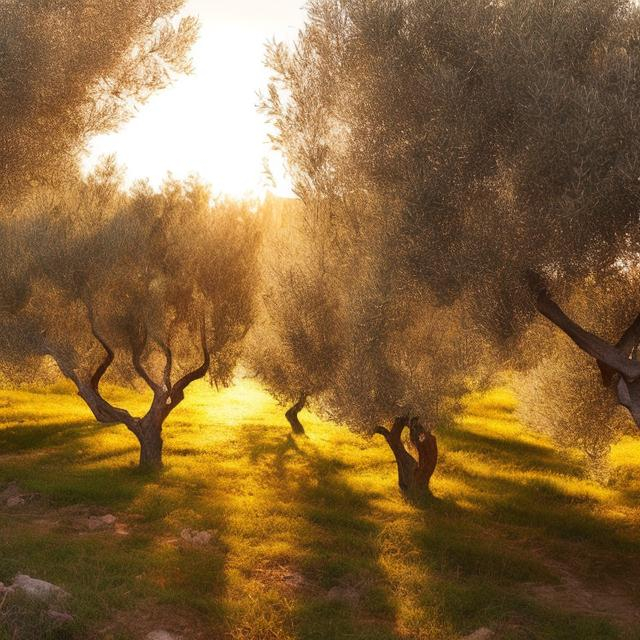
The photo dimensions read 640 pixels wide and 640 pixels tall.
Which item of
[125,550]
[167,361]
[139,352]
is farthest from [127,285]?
[125,550]

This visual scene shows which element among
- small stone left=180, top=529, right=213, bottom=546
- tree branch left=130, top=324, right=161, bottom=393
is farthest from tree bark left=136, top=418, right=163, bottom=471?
small stone left=180, top=529, right=213, bottom=546

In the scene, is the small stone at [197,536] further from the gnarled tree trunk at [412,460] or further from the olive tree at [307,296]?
the gnarled tree trunk at [412,460]

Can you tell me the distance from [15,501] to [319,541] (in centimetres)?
829

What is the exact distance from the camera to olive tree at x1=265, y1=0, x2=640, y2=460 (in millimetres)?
11555

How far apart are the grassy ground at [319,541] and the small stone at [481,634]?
0.59ft

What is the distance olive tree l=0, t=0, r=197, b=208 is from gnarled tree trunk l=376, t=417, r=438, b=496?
1288 centimetres

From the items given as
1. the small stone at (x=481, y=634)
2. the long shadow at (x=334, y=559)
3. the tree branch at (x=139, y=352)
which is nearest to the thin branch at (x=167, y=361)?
the tree branch at (x=139, y=352)

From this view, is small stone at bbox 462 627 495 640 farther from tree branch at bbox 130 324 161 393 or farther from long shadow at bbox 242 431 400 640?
tree branch at bbox 130 324 161 393

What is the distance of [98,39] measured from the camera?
22312 millimetres

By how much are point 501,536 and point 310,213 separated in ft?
30.2

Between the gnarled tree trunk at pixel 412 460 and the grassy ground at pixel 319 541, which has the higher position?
the gnarled tree trunk at pixel 412 460

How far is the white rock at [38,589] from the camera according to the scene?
11.4 meters

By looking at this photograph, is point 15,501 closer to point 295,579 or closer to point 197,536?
point 197,536

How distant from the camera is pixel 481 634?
11.8 m
